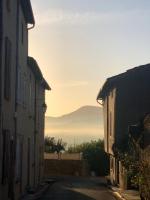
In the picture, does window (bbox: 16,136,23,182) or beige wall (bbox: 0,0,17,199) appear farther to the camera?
window (bbox: 16,136,23,182)

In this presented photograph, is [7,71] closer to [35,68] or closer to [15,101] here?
[15,101]

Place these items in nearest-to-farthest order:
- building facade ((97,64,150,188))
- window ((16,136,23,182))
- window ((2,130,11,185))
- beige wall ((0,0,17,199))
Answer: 1. beige wall ((0,0,17,199))
2. window ((2,130,11,185))
3. window ((16,136,23,182))
4. building facade ((97,64,150,188))

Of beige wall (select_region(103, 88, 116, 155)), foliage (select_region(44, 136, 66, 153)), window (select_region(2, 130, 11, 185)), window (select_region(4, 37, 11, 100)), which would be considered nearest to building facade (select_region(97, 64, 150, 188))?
beige wall (select_region(103, 88, 116, 155))

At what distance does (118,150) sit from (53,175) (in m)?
22.5

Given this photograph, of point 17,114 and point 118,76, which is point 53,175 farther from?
point 17,114

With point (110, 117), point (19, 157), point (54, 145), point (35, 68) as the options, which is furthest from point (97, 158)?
point (19, 157)

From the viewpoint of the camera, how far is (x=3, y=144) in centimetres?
2022

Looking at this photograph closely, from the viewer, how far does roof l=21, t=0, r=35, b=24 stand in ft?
79.3

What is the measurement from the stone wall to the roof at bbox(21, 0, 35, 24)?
96.6ft

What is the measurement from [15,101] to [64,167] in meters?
33.7

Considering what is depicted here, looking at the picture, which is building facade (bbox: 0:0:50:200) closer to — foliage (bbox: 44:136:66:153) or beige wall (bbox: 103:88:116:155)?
beige wall (bbox: 103:88:116:155)

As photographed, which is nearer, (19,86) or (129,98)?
(19,86)

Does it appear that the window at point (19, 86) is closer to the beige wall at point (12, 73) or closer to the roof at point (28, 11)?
Result: the beige wall at point (12, 73)

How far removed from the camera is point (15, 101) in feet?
76.3
